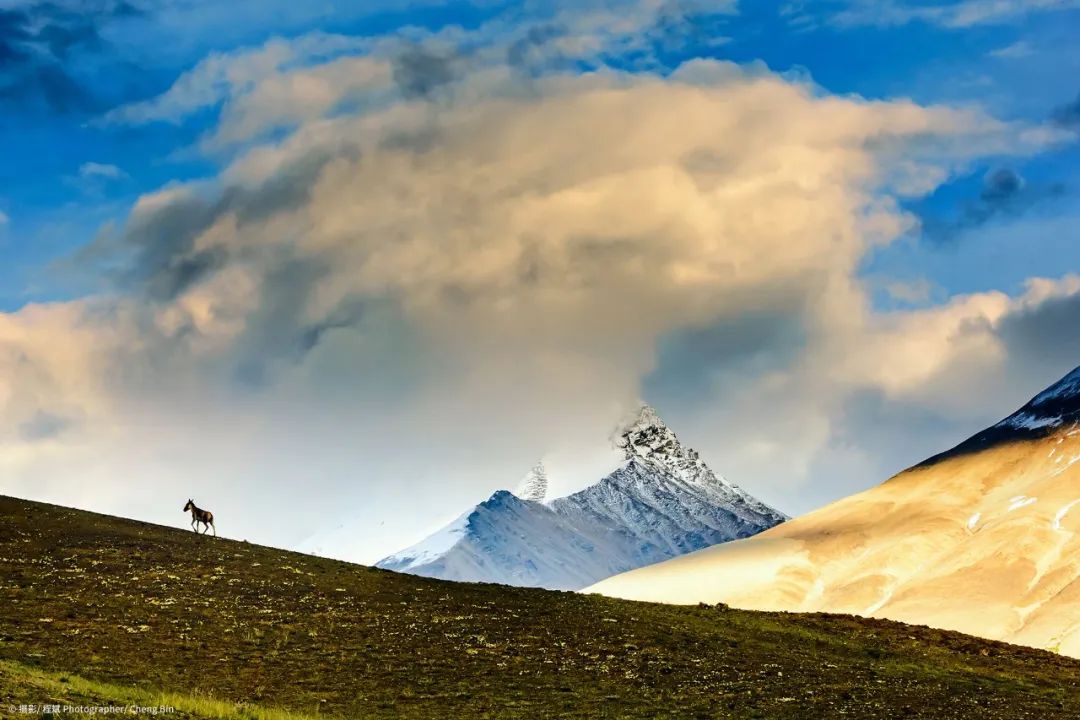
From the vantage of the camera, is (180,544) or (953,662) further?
(180,544)

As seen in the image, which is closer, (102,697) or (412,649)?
(102,697)

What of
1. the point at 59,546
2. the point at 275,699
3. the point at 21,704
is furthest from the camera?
the point at 59,546

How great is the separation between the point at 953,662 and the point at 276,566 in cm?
3356

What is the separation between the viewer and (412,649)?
5888 cm

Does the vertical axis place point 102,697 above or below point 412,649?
below

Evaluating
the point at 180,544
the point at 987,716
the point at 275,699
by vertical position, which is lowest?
the point at 987,716

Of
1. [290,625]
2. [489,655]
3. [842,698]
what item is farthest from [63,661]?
[842,698]

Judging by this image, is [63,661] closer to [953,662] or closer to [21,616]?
[21,616]

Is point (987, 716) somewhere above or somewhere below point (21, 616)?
below

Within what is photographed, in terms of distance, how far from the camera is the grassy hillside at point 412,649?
50.5m

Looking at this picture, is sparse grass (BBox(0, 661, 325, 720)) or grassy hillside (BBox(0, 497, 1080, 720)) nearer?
sparse grass (BBox(0, 661, 325, 720))

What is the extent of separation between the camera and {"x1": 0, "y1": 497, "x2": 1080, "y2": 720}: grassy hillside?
5047 cm

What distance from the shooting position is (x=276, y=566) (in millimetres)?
75562

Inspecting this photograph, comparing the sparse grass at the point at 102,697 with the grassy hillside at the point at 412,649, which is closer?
the sparse grass at the point at 102,697
